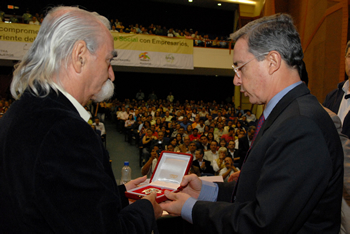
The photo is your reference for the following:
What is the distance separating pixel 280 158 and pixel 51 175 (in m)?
0.77

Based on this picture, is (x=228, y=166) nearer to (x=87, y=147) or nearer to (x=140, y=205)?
(x=140, y=205)

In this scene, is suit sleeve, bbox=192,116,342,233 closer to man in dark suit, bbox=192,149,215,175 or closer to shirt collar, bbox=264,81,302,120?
shirt collar, bbox=264,81,302,120

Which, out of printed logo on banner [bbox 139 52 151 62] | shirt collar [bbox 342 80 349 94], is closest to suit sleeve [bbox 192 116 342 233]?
shirt collar [bbox 342 80 349 94]

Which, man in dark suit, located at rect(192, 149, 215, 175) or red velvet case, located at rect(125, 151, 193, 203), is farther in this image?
man in dark suit, located at rect(192, 149, 215, 175)

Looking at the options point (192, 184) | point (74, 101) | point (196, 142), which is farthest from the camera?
point (196, 142)

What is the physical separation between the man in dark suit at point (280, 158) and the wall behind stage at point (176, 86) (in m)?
16.7

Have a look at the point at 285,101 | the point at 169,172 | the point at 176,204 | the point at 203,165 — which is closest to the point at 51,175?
the point at 176,204

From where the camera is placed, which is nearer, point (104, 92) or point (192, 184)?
point (104, 92)

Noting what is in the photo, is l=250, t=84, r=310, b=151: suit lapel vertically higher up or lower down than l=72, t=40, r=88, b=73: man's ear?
lower down

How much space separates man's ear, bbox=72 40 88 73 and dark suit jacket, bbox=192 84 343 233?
81 centimetres

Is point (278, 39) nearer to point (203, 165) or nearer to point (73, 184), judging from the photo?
point (73, 184)

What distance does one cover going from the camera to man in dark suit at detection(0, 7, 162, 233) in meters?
0.75

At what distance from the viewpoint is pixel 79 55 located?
0.98 metres

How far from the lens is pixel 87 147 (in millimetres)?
805
